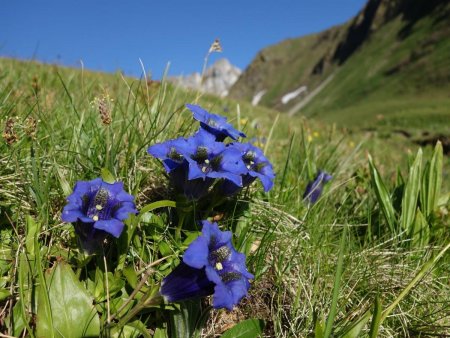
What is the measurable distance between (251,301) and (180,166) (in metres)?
0.72

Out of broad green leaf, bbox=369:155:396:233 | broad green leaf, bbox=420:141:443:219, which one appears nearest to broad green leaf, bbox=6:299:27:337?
broad green leaf, bbox=369:155:396:233

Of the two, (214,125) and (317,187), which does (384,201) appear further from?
(214,125)

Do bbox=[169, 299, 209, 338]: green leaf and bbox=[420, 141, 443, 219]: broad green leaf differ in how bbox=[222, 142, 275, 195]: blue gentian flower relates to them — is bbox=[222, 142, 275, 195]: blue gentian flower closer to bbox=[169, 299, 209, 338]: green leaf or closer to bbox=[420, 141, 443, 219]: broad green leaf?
bbox=[169, 299, 209, 338]: green leaf

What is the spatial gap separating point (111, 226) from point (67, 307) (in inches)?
14.9

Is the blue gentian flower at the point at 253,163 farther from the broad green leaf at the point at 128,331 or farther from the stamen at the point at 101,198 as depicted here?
the broad green leaf at the point at 128,331

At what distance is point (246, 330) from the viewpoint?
1.71m

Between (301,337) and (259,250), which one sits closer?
(301,337)

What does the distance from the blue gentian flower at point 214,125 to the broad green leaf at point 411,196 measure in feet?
4.51

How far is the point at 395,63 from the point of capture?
212ft

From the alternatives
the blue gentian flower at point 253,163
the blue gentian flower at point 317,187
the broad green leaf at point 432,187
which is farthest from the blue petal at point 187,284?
the broad green leaf at point 432,187

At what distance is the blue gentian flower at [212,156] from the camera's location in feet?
5.96

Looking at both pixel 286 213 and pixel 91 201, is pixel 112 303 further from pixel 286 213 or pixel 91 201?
pixel 286 213

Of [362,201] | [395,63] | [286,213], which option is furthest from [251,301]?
[395,63]

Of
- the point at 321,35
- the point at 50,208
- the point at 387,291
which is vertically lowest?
the point at 387,291
